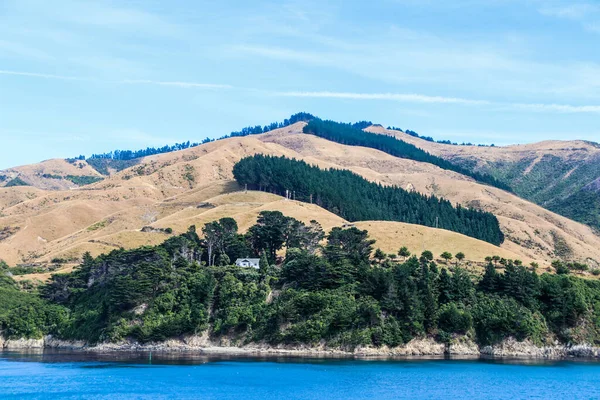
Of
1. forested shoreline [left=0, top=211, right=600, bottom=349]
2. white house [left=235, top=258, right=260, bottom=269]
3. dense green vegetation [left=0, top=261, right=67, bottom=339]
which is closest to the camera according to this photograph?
forested shoreline [left=0, top=211, right=600, bottom=349]

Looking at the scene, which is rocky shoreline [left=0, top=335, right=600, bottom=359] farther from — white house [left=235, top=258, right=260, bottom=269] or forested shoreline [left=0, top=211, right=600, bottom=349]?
white house [left=235, top=258, right=260, bottom=269]

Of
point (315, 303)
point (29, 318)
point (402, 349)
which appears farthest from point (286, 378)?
point (29, 318)

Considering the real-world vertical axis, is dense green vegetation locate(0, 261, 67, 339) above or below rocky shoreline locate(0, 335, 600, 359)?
Answer: above

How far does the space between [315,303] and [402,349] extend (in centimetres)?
1628

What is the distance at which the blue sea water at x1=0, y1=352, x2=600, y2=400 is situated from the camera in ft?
266

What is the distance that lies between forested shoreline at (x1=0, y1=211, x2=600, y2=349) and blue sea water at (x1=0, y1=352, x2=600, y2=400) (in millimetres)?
10935

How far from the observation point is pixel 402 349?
394 ft

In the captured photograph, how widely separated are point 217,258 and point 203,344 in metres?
35.6

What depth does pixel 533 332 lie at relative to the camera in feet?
399

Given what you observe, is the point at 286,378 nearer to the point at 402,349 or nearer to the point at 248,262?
the point at 402,349

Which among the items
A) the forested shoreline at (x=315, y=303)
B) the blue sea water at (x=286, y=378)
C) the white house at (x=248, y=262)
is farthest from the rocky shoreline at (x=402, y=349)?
the white house at (x=248, y=262)

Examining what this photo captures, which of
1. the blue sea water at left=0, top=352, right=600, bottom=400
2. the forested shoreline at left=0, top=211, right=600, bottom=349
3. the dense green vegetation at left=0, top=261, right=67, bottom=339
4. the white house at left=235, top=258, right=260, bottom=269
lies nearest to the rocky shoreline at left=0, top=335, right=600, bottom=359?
the forested shoreline at left=0, top=211, right=600, bottom=349

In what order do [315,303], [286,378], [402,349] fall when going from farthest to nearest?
[315,303] → [402,349] → [286,378]

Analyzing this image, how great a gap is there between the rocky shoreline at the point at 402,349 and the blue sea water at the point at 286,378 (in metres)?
7.72
